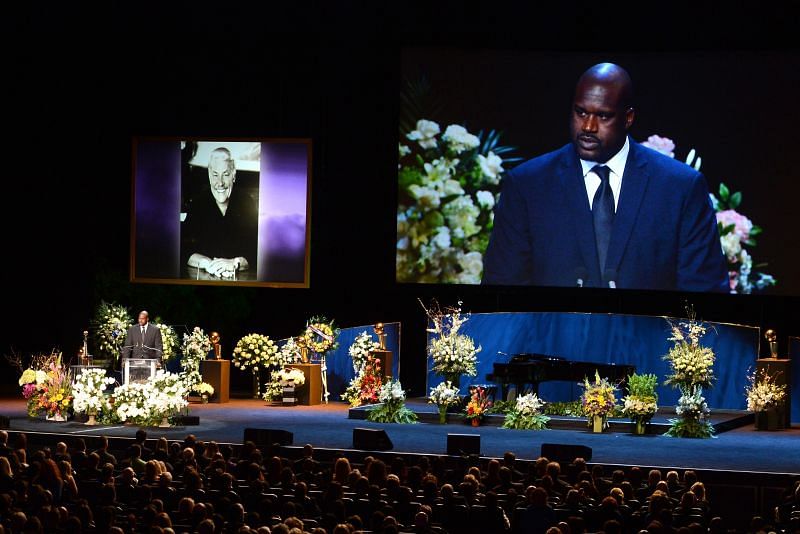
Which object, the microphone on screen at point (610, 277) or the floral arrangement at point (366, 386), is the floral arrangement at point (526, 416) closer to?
the floral arrangement at point (366, 386)

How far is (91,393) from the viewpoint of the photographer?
1611 cm

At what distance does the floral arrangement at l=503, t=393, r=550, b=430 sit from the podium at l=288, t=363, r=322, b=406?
3.94 m

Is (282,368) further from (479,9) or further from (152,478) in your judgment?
(152,478)

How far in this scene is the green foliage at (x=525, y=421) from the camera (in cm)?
1698

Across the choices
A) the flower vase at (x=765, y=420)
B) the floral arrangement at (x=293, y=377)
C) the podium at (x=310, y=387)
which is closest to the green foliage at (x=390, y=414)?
the floral arrangement at (x=293, y=377)

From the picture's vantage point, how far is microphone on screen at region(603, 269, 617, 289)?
760 inches

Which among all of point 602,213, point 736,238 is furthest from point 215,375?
point 736,238

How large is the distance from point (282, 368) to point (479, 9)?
6411 mm

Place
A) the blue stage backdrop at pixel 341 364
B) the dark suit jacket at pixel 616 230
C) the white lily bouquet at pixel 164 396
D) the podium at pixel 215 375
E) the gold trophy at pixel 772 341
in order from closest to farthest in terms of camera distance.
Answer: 1. the white lily bouquet at pixel 164 396
2. the gold trophy at pixel 772 341
3. the dark suit jacket at pixel 616 230
4. the podium at pixel 215 375
5. the blue stage backdrop at pixel 341 364

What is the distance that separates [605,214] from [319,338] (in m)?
4.93

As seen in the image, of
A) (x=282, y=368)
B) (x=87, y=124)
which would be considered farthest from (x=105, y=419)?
(x=87, y=124)

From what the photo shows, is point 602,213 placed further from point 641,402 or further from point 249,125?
point 249,125

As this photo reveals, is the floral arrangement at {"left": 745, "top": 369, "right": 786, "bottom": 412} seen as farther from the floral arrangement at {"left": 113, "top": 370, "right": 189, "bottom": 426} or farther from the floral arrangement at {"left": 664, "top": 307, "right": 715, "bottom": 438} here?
the floral arrangement at {"left": 113, "top": 370, "right": 189, "bottom": 426}

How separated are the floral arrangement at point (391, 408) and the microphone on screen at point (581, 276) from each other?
11.7 ft
